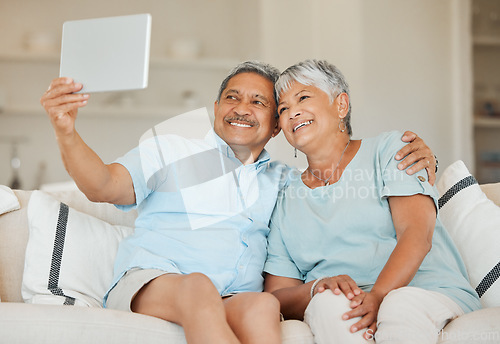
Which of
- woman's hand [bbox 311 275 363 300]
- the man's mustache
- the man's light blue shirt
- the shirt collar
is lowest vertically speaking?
woman's hand [bbox 311 275 363 300]

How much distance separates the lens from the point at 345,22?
12.8 feet

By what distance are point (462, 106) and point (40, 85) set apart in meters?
3.20

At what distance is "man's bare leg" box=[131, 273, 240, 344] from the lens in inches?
45.3

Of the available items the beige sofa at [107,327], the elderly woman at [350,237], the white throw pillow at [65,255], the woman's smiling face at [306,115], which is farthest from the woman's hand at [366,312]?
the white throw pillow at [65,255]

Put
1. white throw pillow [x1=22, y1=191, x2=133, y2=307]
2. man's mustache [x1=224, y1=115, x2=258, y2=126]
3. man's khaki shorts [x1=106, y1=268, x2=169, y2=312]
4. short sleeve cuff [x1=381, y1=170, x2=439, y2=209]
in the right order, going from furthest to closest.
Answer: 1. man's mustache [x1=224, y1=115, x2=258, y2=126]
2. white throw pillow [x1=22, y1=191, x2=133, y2=307]
3. short sleeve cuff [x1=381, y1=170, x2=439, y2=209]
4. man's khaki shorts [x1=106, y1=268, x2=169, y2=312]

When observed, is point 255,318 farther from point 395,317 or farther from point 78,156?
point 78,156

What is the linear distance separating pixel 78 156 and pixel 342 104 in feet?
2.71

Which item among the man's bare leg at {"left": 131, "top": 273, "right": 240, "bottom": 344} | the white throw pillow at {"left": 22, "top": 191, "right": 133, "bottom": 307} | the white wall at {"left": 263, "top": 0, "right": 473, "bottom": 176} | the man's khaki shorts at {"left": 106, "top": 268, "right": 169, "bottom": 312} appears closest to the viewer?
the man's bare leg at {"left": 131, "top": 273, "right": 240, "bottom": 344}

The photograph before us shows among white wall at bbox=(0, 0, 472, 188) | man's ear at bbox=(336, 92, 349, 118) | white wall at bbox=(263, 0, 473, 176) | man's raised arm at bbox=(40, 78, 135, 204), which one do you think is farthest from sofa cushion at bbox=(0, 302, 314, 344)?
white wall at bbox=(263, 0, 473, 176)

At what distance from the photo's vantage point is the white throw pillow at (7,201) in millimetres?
1718

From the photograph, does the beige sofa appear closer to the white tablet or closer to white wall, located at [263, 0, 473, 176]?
the white tablet

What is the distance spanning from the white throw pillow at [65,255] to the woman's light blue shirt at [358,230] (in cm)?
50

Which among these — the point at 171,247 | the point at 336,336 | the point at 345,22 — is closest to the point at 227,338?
the point at 336,336

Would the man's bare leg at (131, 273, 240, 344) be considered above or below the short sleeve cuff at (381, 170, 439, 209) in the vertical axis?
below
